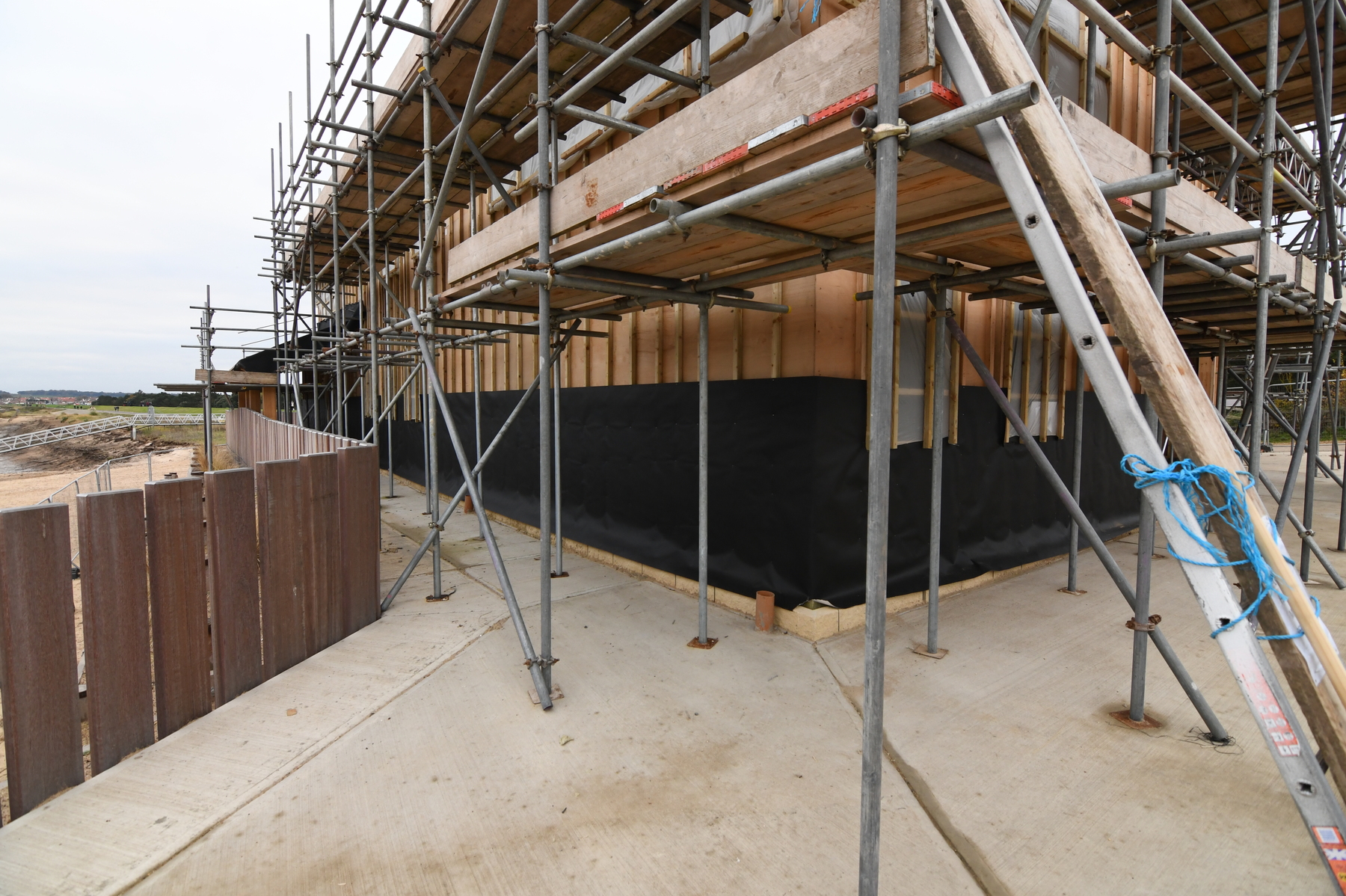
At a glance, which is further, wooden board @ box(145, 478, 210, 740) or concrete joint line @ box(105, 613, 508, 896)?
wooden board @ box(145, 478, 210, 740)

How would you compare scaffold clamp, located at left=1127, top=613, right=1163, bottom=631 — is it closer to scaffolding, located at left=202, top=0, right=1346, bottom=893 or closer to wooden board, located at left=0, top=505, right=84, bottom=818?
scaffolding, located at left=202, top=0, right=1346, bottom=893

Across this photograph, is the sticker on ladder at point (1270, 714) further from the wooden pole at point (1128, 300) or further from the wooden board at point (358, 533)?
the wooden board at point (358, 533)

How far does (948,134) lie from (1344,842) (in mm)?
2281

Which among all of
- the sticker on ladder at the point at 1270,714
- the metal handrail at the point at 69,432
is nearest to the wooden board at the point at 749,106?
A: the sticker on ladder at the point at 1270,714

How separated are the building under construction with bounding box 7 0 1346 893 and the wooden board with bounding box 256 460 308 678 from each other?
599 mm

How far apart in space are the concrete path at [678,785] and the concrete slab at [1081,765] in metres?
0.02

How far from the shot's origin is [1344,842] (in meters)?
1.62

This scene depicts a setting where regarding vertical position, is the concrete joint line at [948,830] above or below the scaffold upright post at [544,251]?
below

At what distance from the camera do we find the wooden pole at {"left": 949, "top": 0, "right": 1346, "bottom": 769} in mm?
1718

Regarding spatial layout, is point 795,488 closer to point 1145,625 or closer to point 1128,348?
point 1145,625

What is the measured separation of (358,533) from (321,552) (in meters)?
0.49

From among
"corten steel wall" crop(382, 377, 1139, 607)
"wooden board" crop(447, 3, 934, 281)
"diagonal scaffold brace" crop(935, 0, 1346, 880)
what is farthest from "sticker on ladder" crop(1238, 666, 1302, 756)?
"corten steel wall" crop(382, 377, 1139, 607)

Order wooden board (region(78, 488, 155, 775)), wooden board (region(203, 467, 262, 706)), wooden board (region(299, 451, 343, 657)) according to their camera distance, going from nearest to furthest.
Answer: wooden board (region(78, 488, 155, 775))
wooden board (region(203, 467, 262, 706))
wooden board (region(299, 451, 343, 657))

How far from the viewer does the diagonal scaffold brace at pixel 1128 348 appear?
1660 mm
